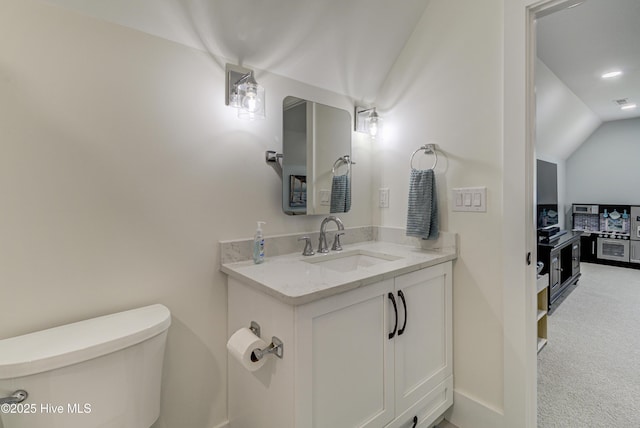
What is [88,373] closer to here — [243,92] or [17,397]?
[17,397]

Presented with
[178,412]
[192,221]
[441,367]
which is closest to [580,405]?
[441,367]

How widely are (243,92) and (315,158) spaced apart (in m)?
0.54

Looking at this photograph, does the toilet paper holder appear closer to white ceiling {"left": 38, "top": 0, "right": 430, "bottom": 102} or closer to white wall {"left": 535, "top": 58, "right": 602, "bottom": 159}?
white ceiling {"left": 38, "top": 0, "right": 430, "bottom": 102}

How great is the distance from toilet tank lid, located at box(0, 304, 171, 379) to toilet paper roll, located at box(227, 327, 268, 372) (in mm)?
261

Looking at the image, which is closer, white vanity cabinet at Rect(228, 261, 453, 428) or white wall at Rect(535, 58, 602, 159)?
white vanity cabinet at Rect(228, 261, 453, 428)

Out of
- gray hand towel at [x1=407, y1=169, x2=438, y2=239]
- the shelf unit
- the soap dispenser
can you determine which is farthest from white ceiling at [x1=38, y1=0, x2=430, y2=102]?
the shelf unit

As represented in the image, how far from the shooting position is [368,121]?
1.89 m

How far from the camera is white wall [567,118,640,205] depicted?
4723 millimetres

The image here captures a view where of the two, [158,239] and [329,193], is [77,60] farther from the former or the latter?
[329,193]

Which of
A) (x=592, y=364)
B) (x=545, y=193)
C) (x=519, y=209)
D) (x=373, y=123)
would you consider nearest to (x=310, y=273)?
(x=519, y=209)

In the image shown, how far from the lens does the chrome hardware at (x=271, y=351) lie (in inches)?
39.1

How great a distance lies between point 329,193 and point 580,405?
191 centimetres

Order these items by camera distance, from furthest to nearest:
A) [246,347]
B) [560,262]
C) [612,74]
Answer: [560,262]
[612,74]
[246,347]

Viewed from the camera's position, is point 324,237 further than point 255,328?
Yes
